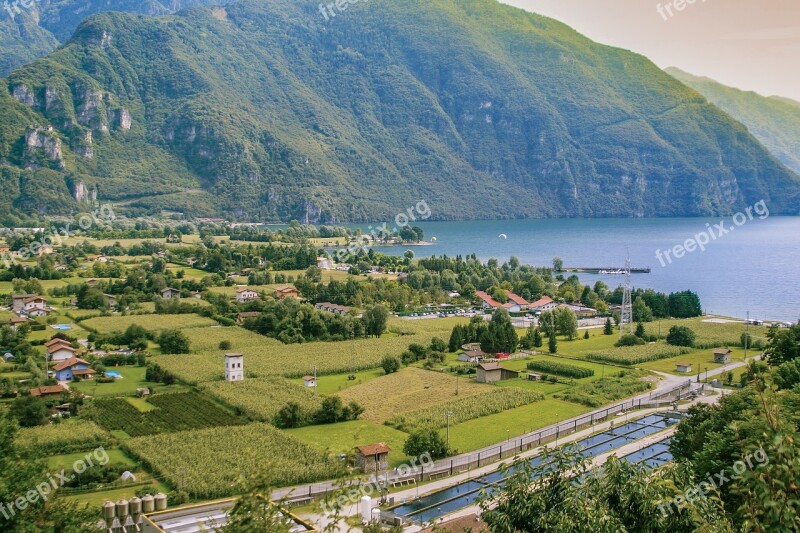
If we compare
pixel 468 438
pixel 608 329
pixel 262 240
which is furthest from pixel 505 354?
pixel 262 240

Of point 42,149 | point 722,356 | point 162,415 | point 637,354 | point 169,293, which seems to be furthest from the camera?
point 42,149

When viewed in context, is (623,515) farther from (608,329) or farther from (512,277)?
(512,277)

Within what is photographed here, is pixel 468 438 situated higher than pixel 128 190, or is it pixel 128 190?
pixel 128 190

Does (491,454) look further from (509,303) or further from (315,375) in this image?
(509,303)

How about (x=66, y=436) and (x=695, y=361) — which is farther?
(x=695, y=361)

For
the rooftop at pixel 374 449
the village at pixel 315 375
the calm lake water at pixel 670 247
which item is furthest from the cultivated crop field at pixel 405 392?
the calm lake water at pixel 670 247

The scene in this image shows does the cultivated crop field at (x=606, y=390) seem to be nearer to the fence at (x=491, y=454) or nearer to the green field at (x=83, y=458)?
the fence at (x=491, y=454)

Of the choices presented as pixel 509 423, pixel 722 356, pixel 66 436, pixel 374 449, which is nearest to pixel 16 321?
pixel 66 436
